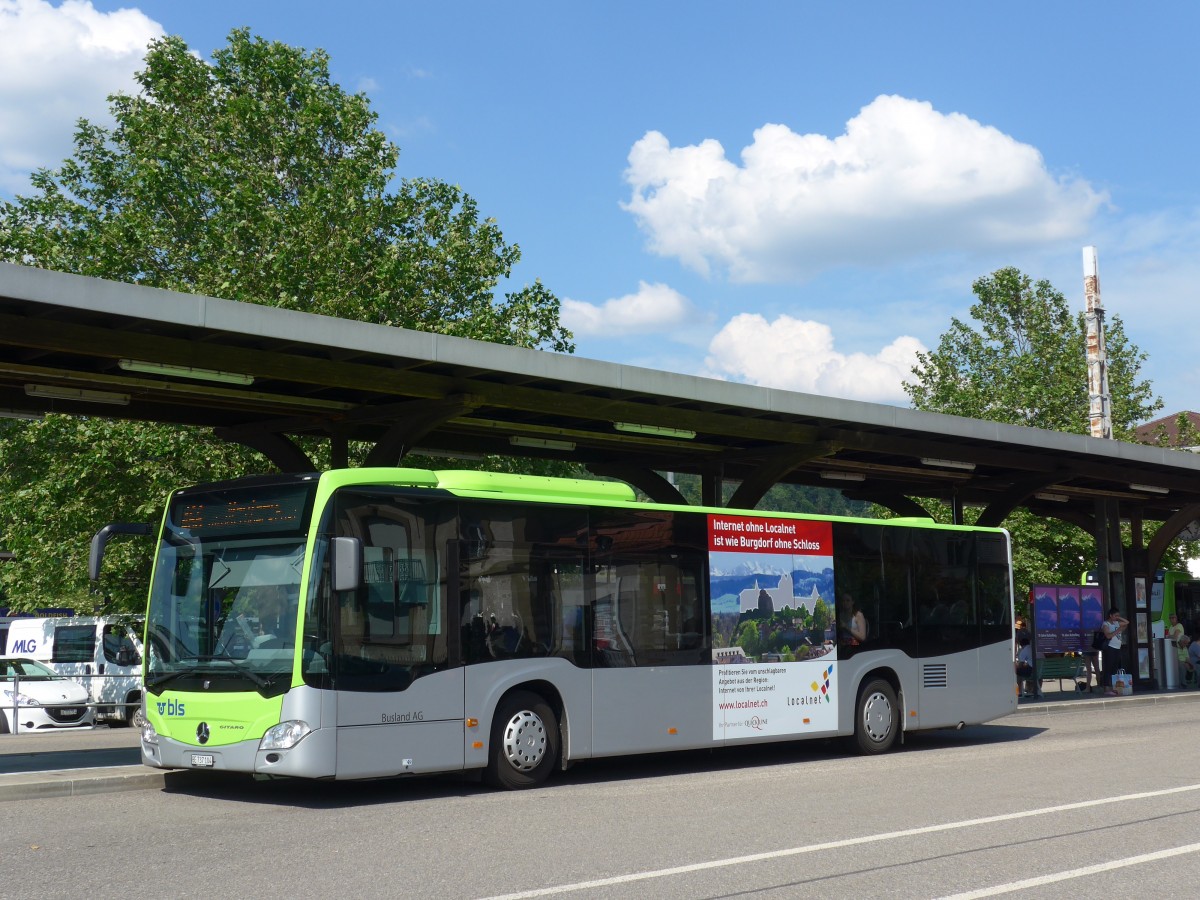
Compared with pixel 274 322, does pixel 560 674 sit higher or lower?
lower

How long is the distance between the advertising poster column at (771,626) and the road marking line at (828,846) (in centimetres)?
440

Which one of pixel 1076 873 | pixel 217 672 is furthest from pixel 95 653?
pixel 1076 873

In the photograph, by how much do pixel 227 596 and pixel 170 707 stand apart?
3.53 ft

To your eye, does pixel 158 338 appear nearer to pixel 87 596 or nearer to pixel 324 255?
pixel 324 255

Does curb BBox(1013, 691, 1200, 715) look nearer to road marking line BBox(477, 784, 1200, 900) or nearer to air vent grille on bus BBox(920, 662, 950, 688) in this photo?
air vent grille on bus BBox(920, 662, 950, 688)

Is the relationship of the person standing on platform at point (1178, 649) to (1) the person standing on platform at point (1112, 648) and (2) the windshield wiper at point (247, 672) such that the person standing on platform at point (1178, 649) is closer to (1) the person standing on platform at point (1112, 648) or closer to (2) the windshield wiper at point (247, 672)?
(1) the person standing on platform at point (1112, 648)

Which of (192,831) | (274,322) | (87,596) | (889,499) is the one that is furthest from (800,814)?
(87,596)

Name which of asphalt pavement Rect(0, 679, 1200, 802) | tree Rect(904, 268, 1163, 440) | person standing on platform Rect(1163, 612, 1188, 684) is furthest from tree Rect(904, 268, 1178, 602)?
asphalt pavement Rect(0, 679, 1200, 802)

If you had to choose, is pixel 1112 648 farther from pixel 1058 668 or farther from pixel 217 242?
pixel 217 242

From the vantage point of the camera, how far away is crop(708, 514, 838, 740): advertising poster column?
1477cm

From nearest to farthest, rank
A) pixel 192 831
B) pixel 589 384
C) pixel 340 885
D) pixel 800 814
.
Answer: pixel 340 885, pixel 192 831, pixel 800 814, pixel 589 384

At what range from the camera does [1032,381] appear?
53.6 metres

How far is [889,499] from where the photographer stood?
28344 mm

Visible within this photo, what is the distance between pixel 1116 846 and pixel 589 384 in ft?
29.5
